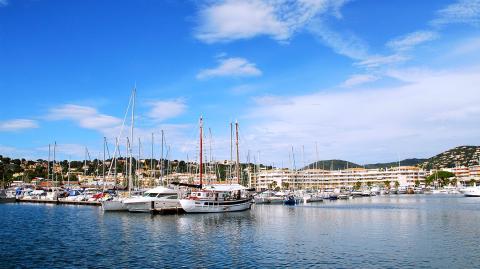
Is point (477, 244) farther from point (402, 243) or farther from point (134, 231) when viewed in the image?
point (134, 231)

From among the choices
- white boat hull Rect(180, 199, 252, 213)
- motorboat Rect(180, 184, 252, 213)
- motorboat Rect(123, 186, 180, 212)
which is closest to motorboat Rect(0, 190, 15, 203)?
motorboat Rect(123, 186, 180, 212)

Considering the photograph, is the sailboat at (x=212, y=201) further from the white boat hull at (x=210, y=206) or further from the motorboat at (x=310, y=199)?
the motorboat at (x=310, y=199)

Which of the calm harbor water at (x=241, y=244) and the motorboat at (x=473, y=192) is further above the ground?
the calm harbor water at (x=241, y=244)

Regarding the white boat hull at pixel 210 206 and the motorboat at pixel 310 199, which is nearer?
the white boat hull at pixel 210 206

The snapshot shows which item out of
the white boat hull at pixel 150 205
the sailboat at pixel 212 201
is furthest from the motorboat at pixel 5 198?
the sailboat at pixel 212 201

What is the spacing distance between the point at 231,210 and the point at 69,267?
5158 cm

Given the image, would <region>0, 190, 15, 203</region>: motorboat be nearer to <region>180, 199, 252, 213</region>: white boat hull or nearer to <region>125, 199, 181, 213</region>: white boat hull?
<region>125, 199, 181, 213</region>: white boat hull

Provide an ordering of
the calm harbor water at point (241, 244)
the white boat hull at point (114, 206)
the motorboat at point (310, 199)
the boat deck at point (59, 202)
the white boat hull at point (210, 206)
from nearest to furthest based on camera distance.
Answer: the calm harbor water at point (241, 244), the white boat hull at point (210, 206), the white boat hull at point (114, 206), the boat deck at point (59, 202), the motorboat at point (310, 199)

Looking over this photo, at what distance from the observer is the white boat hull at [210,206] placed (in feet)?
246

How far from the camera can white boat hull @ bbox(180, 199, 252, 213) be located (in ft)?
246

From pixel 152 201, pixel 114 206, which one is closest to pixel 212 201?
pixel 152 201

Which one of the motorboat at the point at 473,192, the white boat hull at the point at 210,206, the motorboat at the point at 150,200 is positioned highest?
the motorboat at the point at 150,200

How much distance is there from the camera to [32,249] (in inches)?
1486

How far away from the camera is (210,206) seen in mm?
77250
